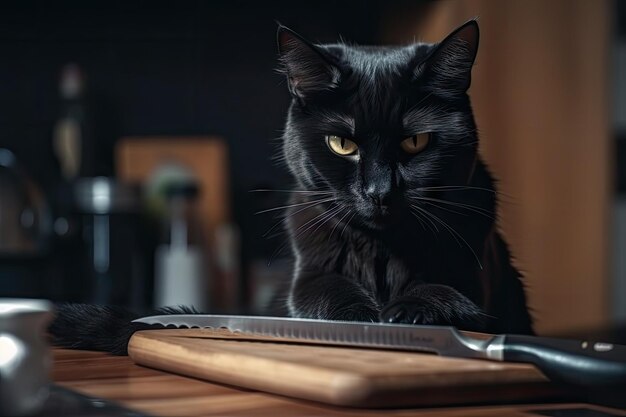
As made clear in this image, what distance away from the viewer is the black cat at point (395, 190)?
739mm

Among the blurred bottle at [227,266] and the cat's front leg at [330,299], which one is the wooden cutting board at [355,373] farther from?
the blurred bottle at [227,266]

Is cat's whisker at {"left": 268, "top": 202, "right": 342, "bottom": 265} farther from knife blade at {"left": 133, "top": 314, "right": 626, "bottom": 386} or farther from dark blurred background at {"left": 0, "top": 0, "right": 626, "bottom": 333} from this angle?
dark blurred background at {"left": 0, "top": 0, "right": 626, "bottom": 333}

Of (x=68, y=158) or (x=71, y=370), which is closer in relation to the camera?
(x=71, y=370)

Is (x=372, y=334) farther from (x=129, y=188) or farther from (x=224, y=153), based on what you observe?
(x=224, y=153)

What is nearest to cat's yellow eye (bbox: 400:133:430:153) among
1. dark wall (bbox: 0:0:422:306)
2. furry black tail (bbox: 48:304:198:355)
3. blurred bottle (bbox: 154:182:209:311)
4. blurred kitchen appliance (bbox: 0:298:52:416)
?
furry black tail (bbox: 48:304:198:355)

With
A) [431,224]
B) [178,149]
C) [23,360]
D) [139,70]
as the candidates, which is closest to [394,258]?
[431,224]

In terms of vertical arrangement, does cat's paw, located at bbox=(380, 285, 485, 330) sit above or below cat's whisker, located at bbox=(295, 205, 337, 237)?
below

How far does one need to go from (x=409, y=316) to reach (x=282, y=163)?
20 centimetres

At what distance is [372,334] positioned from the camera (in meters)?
0.62

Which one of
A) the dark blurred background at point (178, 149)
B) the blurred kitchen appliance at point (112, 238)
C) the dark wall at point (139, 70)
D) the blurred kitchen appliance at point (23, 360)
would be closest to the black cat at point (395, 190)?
the blurred kitchen appliance at point (23, 360)

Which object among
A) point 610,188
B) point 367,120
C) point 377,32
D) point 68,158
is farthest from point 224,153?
point 367,120

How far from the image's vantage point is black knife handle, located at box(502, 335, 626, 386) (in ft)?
1.75

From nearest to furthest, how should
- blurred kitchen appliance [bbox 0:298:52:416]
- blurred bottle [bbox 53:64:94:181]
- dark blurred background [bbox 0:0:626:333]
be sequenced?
blurred kitchen appliance [bbox 0:298:52:416]
dark blurred background [bbox 0:0:626:333]
blurred bottle [bbox 53:64:94:181]

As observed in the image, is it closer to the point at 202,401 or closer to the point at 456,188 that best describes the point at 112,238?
the point at 456,188
